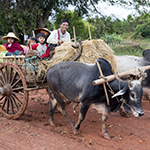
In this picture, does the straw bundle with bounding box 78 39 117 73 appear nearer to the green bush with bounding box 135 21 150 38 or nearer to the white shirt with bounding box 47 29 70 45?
the white shirt with bounding box 47 29 70 45

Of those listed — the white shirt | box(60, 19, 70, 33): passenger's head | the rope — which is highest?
box(60, 19, 70, 33): passenger's head

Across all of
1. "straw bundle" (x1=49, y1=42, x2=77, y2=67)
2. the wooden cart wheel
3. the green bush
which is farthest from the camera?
the green bush

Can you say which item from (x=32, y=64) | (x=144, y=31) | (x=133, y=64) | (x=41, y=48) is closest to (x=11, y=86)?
(x=32, y=64)

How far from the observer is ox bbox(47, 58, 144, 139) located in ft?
9.59

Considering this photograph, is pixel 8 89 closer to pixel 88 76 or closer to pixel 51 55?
Result: pixel 51 55

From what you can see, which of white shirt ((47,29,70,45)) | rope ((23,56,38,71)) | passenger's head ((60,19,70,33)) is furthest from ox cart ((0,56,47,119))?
passenger's head ((60,19,70,33))

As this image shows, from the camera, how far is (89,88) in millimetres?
3176

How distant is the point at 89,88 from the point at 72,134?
3.72ft

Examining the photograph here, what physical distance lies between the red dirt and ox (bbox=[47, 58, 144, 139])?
0.28 m

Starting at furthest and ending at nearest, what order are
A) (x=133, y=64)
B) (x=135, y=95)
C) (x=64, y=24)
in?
(x=133, y=64) < (x=64, y=24) < (x=135, y=95)

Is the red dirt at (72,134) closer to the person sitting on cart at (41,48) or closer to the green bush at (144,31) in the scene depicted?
the person sitting on cart at (41,48)

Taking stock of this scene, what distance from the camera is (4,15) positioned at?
938 centimetres

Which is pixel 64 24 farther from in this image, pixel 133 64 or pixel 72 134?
pixel 72 134

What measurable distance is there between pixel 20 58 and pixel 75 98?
211cm
